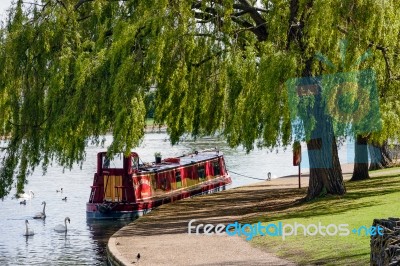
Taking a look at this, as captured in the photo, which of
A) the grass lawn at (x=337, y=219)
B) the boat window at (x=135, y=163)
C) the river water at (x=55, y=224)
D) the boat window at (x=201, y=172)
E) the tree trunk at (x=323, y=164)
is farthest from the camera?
the boat window at (x=201, y=172)

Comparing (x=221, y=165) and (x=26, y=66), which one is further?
(x=221, y=165)

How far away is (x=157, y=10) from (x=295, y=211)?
652 centimetres

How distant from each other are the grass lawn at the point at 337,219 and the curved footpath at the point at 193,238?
0.57 meters

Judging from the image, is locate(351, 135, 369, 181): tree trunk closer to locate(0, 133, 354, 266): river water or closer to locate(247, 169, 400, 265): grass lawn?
locate(247, 169, 400, 265): grass lawn

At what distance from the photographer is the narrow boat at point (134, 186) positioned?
1233 inches

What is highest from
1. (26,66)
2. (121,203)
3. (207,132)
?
(26,66)

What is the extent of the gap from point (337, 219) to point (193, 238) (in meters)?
3.49

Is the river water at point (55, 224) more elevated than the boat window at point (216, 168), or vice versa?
the boat window at point (216, 168)

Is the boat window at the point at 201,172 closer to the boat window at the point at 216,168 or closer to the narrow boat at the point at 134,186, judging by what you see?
the narrow boat at the point at 134,186

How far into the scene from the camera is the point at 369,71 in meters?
22.4

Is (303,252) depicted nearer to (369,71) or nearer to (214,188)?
(369,71)

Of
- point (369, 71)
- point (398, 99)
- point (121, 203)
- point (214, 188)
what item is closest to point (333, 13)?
point (369, 71)

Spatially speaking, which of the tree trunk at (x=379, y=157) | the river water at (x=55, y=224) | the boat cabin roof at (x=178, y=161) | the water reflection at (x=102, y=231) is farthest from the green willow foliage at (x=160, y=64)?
the tree trunk at (x=379, y=157)

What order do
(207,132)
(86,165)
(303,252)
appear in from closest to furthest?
(303,252) < (207,132) < (86,165)
